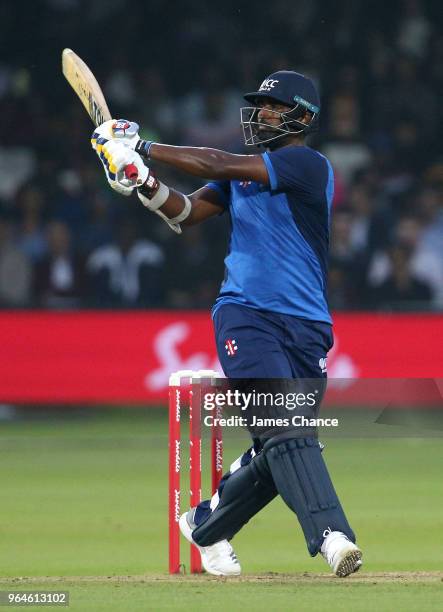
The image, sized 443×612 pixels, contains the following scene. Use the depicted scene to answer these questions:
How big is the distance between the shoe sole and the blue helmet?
1.50 meters

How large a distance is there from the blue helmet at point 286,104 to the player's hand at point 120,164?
48 cm

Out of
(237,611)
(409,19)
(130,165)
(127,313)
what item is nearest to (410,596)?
(237,611)

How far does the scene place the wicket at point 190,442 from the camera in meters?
5.12

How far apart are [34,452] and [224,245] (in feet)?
11.5

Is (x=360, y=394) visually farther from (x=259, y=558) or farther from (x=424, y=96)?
(x=424, y=96)

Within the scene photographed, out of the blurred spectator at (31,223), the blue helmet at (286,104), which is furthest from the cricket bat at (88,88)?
the blurred spectator at (31,223)

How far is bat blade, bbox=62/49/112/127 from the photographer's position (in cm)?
559

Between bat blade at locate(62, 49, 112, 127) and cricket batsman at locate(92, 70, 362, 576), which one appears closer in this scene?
cricket batsman at locate(92, 70, 362, 576)

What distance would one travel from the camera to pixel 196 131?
13.0 metres

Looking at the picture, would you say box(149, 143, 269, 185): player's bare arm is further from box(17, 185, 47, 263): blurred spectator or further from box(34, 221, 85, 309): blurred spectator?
box(17, 185, 47, 263): blurred spectator

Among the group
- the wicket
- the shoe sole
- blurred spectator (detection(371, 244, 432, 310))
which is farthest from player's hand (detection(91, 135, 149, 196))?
blurred spectator (detection(371, 244, 432, 310))

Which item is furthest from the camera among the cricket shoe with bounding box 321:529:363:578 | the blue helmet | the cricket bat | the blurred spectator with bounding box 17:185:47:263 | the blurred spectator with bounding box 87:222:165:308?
the blurred spectator with bounding box 17:185:47:263

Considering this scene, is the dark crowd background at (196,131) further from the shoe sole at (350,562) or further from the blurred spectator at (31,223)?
the shoe sole at (350,562)

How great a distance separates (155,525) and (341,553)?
2.14 m
